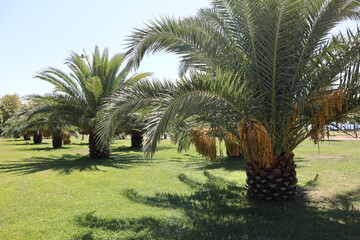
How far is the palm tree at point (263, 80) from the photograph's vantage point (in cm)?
450

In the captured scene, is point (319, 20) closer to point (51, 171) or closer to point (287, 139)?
point (287, 139)

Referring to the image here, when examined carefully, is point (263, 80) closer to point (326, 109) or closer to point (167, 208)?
point (326, 109)

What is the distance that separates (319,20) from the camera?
499cm

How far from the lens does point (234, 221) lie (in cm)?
448

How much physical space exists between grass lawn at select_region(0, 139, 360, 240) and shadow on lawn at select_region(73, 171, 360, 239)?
0.01 metres

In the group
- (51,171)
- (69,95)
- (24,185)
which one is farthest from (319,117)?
(69,95)

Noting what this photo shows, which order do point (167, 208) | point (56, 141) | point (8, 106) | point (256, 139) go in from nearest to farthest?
point (256, 139), point (167, 208), point (56, 141), point (8, 106)

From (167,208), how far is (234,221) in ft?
4.41

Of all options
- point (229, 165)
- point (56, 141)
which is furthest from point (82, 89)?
point (56, 141)

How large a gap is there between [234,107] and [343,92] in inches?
74.8

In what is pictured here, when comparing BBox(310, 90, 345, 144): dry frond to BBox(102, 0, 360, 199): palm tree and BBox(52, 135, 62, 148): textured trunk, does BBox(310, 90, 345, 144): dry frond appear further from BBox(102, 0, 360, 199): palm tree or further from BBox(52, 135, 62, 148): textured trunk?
BBox(52, 135, 62, 148): textured trunk

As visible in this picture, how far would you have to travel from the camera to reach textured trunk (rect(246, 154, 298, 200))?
5551 mm

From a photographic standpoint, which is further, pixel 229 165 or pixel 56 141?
pixel 56 141

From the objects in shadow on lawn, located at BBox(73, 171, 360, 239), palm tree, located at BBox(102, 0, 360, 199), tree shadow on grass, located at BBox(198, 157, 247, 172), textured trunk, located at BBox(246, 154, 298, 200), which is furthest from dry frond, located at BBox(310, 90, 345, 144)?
tree shadow on grass, located at BBox(198, 157, 247, 172)
